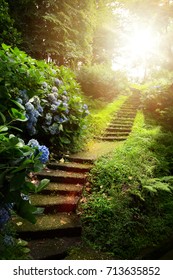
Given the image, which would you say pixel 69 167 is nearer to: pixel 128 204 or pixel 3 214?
pixel 128 204

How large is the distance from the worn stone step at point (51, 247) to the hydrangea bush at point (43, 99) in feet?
6.34

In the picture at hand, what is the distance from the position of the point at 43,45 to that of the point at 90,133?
15.3ft

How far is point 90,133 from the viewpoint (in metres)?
8.46

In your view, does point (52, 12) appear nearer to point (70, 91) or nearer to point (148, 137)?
point (70, 91)

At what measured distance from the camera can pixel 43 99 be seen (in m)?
5.41

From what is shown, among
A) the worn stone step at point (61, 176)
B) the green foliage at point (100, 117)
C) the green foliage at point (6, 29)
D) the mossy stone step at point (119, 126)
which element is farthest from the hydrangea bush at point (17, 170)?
the mossy stone step at point (119, 126)

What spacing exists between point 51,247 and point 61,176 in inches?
64.6

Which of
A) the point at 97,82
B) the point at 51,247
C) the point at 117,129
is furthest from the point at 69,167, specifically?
the point at 97,82

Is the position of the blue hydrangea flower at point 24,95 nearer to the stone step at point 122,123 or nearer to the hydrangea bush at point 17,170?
the hydrangea bush at point 17,170

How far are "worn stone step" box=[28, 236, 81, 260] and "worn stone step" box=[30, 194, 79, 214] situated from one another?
581mm

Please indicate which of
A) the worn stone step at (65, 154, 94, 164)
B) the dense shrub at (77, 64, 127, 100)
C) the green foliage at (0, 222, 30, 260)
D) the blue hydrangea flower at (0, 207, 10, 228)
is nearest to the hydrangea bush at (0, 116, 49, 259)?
the blue hydrangea flower at (0, 207, 10, 228)

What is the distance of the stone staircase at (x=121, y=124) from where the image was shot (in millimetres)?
8648
